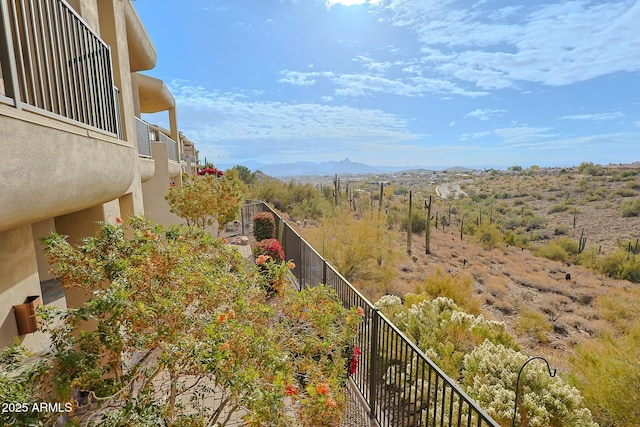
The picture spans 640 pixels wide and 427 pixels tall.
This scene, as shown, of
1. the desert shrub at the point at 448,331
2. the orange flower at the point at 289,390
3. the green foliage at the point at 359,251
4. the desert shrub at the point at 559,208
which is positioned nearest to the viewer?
the orange flower at the point at 289,390

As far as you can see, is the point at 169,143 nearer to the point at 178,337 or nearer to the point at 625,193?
the point at 178,337

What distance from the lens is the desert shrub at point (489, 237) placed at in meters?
27.8

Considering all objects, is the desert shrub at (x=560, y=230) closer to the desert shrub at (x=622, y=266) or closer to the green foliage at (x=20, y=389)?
the desert shrub at (x=622, y=266)

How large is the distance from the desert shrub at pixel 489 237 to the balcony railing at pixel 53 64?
29.9 m

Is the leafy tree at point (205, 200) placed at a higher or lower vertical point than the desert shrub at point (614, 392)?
higher

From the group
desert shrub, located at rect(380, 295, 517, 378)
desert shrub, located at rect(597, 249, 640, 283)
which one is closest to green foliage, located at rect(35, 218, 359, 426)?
desert shrub, located at rect(380, 295, 517, 378)

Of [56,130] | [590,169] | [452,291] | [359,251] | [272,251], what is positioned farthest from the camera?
[590,169]

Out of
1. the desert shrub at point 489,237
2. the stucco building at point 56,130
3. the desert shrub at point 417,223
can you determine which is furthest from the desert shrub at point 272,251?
the desert shrub at point 489,237

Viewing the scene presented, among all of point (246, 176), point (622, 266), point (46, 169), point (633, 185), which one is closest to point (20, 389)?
point (46, 169)

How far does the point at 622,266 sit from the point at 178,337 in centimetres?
2764

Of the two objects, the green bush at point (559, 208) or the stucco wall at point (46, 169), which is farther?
the green bush at point (559, 208)

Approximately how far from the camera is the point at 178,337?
2.19m

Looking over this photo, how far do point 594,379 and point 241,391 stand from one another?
713cm

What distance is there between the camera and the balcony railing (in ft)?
6.68
